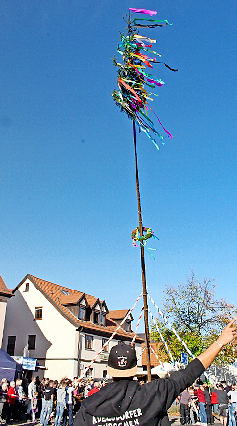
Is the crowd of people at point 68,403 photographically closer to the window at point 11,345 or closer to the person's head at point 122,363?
the person's head at point 122,363

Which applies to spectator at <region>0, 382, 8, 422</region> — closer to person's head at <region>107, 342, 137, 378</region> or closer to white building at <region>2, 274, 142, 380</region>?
white building at <region>2, 274, 142, 380</region>

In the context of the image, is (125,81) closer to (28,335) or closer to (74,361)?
(74,361)

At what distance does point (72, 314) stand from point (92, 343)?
289 cm

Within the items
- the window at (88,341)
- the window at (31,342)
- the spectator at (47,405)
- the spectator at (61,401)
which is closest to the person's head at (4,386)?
the spectator at (47,405)

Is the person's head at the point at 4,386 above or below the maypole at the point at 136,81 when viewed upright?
below

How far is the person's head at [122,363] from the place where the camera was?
238 centimetres

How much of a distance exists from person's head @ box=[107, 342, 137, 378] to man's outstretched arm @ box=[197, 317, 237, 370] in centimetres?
43

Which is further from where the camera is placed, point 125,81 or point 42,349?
point 42,349

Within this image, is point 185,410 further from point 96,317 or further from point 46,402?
point 96,317

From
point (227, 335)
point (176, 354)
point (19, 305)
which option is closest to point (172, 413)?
point (176, 354)

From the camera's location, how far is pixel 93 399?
2328 millimetres

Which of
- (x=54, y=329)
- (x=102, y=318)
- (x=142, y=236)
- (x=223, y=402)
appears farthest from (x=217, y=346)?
(x=102, y=318)

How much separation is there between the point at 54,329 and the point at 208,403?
56.7 feet

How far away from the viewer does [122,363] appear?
240 centimetres
